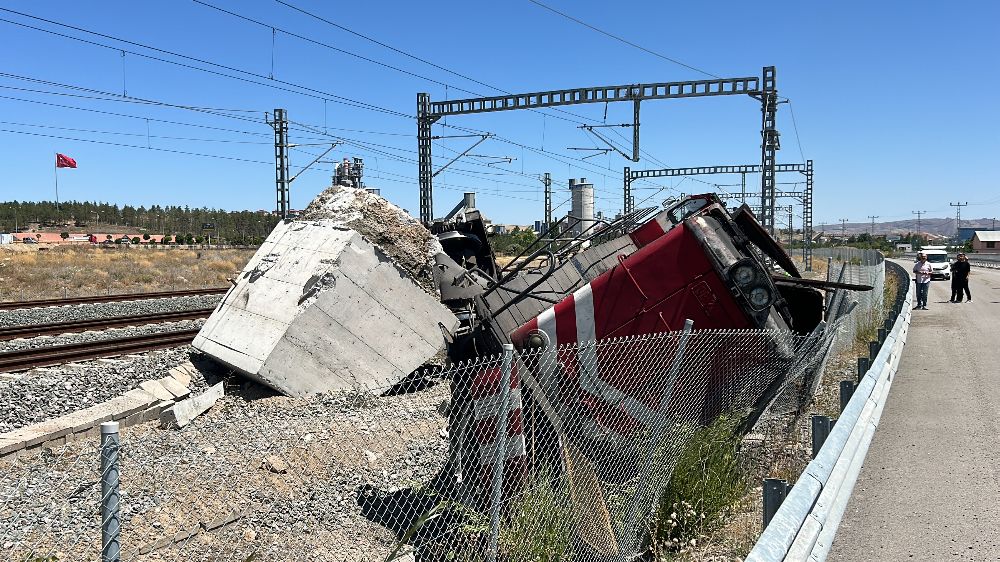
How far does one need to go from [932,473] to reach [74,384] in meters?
10.6

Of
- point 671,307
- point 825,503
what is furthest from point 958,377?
point 825,503

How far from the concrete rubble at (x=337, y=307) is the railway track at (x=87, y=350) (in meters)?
1.90

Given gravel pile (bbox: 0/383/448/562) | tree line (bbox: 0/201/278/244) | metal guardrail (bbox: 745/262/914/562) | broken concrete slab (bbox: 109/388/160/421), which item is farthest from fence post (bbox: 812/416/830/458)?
tree line (bbox: 0/201/278/244)

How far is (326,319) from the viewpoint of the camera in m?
10.5

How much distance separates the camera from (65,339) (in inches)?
544

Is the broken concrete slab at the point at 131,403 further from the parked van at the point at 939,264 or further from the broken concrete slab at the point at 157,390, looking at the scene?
the parked van at the point at 939,264

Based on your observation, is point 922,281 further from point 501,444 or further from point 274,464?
point 501,444

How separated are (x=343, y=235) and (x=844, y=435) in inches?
330

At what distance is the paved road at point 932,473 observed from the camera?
14.1 feet

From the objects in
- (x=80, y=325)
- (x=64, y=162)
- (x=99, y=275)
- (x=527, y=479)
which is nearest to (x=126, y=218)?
(x=64, y=162)

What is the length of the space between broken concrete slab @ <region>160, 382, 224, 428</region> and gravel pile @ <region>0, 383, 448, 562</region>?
1.70 ft

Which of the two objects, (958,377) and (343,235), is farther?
(343,235)

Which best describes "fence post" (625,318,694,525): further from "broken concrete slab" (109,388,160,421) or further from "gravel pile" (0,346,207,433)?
"gravel pile" (0,346,207,433)

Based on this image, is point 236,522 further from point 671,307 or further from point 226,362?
point 226,362
